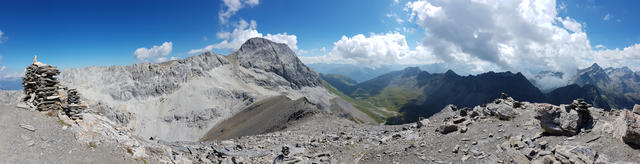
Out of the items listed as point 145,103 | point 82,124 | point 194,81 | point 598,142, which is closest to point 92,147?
point 82,124

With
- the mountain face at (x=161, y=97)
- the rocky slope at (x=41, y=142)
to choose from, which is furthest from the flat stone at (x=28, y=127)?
the mountain face at (x=161, y=97)

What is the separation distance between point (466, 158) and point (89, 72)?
213 meters

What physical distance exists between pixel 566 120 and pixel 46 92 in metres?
35.0

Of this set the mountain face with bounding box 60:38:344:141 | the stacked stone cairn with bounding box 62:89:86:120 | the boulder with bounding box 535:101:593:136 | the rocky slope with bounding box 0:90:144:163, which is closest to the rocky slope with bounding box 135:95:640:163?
the boulder with bounding box 535:101:593:136

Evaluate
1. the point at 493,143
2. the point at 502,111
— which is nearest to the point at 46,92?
the point at 493,143

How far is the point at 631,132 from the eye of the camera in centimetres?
1292

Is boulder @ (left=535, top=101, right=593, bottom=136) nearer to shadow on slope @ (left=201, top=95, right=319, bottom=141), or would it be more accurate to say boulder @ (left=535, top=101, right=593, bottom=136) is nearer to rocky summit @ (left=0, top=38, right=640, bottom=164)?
rocky summit @ (left=0, top=38, right=640, bottom=164)

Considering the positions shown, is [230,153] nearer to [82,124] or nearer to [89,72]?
[82,124]

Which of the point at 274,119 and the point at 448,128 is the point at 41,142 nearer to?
the point at 448,128

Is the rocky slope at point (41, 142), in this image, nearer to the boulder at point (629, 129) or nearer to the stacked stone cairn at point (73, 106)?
the stacked stone cairn at point (73, 106)

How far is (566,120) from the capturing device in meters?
17.0

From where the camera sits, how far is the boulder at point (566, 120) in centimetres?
1675

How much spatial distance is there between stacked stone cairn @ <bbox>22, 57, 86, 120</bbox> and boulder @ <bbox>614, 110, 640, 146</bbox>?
109 feet

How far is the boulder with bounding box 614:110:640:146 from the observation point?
42.1 feet
